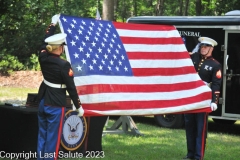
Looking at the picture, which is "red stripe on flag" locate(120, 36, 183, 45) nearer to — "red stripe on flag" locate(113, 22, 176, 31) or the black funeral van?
"red stripe on flag" locate(113, 22, 176, 31)

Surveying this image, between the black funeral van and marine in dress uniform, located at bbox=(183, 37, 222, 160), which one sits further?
the black funeral van

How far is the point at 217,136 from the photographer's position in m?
11.8

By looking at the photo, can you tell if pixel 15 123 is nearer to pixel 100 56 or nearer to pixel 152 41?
pixel 100 56

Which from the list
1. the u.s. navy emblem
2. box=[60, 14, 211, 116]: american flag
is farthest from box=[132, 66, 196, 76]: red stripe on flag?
the u.s. navy emblem

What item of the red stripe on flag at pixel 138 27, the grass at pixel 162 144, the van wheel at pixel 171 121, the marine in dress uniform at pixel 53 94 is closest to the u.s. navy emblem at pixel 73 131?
the grass at pixel 162 144

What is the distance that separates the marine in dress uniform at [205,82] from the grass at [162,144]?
1.67ft

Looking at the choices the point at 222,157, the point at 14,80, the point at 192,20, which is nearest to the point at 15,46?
the point at 14,80

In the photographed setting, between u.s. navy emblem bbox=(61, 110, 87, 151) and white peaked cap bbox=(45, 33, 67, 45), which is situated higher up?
white peaked cap bbox=(45, 33, 67, 45)

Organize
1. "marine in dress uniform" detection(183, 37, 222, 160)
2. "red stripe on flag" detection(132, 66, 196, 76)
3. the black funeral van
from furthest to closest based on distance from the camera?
1. the black funeral van
2. "marine in dress uniform" detection(183, 37, 222, 160)
3. "red stripe on flag" detection(132, 66, 196, 76)

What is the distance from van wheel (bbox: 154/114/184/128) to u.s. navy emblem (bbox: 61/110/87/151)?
4.55m

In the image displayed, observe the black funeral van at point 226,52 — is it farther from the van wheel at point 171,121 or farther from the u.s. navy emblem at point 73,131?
the u.s. navy emblem at point 73,131

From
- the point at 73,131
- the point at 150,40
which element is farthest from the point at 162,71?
the point at 73,131

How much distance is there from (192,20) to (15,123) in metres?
5.83

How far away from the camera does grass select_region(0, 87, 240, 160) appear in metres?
9.18
